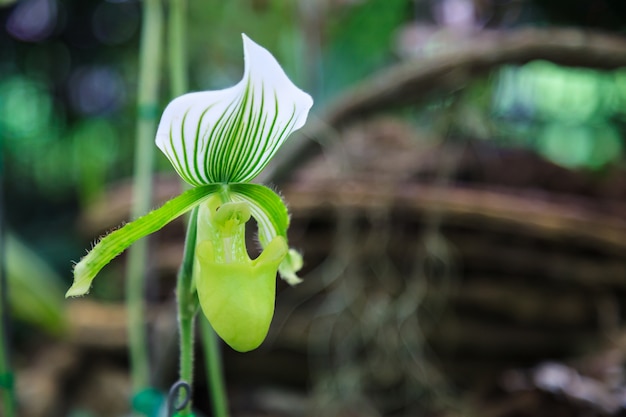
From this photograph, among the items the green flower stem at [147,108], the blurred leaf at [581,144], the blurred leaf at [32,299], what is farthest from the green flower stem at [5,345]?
the blurred leaf at [581,144]

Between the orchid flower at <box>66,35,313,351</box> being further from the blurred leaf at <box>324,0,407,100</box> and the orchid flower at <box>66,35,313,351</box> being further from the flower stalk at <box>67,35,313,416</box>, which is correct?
the blurred leaf at <box>324,0,407,100</box>

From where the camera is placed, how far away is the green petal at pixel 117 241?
44 centimetres

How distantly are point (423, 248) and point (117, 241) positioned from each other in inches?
31.5

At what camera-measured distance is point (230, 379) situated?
1264mm

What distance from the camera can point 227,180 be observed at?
19.1 inches

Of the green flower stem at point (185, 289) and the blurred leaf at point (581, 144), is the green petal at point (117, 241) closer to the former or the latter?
the green flower stem at point (185, 289)

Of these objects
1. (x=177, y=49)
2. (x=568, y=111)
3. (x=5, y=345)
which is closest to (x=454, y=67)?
(x=177, y=49)

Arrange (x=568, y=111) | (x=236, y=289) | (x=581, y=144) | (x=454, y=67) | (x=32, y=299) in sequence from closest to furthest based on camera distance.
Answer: (x=236, y=289)
(x=454, y=67)
(x=32, y=299)
(x=568, y=111)
(x=581, y=144)

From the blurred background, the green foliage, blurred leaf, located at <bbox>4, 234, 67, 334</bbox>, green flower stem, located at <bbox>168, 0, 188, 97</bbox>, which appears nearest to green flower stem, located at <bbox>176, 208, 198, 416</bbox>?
green flower stem, located at <bbox>168, 0, 188, 97</bbox>

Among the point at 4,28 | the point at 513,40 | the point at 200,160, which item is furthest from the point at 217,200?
the point at 4,28

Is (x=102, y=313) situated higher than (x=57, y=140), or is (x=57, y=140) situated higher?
(x=57, y=140)

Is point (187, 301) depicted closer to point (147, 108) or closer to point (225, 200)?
point (225, 200)

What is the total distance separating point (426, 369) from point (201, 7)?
1.36 m

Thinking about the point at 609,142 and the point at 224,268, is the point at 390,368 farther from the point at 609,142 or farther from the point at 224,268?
the point at 609,142
